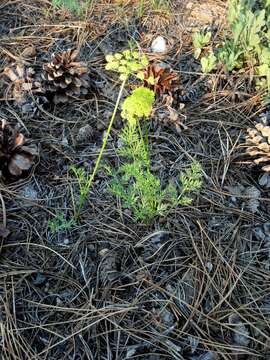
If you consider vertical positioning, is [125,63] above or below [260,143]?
above

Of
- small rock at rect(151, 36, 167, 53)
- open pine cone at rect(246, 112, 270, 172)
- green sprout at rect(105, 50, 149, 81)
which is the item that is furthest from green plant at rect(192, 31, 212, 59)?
green sprout at rect(105, 50, 149, 81)

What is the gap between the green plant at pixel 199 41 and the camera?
8.56ft

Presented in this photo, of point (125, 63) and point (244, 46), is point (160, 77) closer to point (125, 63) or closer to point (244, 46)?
point (244, 46)

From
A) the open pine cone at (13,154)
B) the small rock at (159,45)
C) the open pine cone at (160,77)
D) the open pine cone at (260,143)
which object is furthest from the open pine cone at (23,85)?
the open pine cone at (260,143)

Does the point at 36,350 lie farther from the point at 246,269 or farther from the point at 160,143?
the point at 160,143

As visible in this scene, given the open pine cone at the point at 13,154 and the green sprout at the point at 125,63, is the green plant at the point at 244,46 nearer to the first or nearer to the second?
the green sprout at the point at 125,63

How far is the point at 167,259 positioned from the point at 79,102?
1.11 m

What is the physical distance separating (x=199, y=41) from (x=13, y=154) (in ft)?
4.42

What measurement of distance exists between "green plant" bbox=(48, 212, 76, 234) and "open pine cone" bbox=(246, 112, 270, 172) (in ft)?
3.22

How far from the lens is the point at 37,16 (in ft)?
9.46

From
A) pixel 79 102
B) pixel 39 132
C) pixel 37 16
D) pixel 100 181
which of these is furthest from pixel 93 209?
pixel 37 16

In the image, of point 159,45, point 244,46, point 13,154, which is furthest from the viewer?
point 159,45

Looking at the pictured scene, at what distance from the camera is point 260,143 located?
2.17 m

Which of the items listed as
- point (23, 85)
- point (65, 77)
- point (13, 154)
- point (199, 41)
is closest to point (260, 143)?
point (199, 41)
